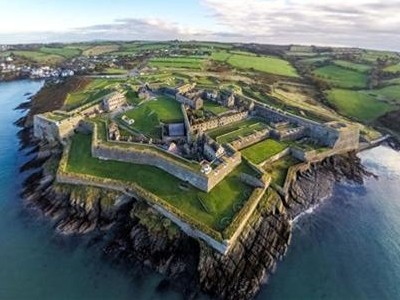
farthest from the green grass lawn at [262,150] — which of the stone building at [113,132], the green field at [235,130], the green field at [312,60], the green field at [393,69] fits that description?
A: the green field at [312,60]

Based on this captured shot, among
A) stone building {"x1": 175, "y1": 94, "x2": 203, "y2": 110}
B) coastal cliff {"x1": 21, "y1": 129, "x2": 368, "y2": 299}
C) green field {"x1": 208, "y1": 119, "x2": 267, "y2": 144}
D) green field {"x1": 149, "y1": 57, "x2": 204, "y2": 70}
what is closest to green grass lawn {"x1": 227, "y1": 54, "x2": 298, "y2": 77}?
green field {"x1": 149, "y1": 57, "x2": 204, "y2": 70}

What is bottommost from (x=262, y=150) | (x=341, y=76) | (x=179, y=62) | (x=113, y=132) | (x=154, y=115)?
(x=179, y=62)

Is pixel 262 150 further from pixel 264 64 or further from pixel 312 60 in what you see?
pixel 312 60

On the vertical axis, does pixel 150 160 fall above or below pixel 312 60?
above

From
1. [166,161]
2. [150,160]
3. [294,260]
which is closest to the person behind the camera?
[294,260]

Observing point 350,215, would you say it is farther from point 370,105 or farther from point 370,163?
point 370,105

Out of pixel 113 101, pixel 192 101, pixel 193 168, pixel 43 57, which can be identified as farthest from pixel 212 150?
pixel 43 57

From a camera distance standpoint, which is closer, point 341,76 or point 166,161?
point 166,161

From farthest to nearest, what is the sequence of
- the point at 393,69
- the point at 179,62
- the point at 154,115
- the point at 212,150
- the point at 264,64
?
the point at 264,64 → the point at 179,62 → the point at 393,69 → the point at 154,115 → the point at 212,150

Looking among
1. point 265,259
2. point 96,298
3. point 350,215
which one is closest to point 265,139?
point 350,215
